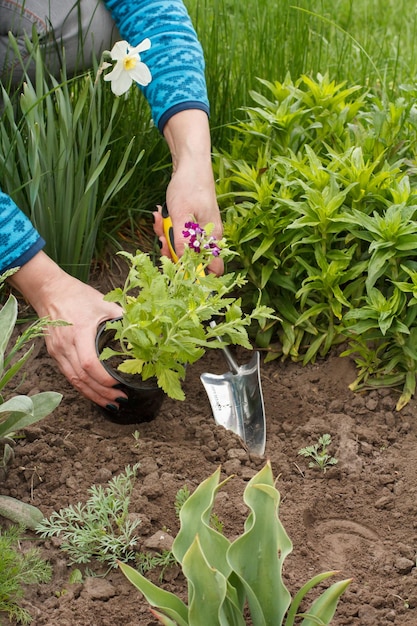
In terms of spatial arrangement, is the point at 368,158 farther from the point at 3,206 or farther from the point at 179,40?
the point at 3,206

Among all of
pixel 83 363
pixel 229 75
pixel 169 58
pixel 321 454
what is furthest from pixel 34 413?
pixel 229 75

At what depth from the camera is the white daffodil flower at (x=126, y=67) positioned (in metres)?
2.02

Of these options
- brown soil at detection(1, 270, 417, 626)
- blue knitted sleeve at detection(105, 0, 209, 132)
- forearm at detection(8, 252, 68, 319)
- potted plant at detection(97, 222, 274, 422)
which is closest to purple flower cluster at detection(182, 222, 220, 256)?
potted plant at detection(97, 222, 274, 422)

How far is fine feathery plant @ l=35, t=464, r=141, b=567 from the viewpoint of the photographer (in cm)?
171

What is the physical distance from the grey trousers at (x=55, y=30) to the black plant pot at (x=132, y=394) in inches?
34.3

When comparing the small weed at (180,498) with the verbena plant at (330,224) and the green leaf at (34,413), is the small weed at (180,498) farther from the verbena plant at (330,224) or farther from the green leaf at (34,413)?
the verbena plant at (330,224)

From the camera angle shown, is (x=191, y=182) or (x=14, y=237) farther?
(x=191, y=182)

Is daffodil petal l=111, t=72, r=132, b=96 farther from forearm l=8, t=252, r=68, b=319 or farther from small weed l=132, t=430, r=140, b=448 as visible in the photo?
small weed l=132, t=430, r=140, b=448

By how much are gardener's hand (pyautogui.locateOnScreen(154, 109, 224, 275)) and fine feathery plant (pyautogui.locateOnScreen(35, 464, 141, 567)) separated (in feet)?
2.28

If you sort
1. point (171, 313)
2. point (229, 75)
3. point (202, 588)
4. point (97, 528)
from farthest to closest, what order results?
point (229, 75), point (171, 313), point (97, 528), point (202, 588)

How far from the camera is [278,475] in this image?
201 cm

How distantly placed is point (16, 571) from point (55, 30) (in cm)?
160

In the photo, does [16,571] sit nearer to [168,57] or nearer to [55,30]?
[168,57]

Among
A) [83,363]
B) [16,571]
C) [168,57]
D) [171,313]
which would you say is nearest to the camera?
[16,571]
